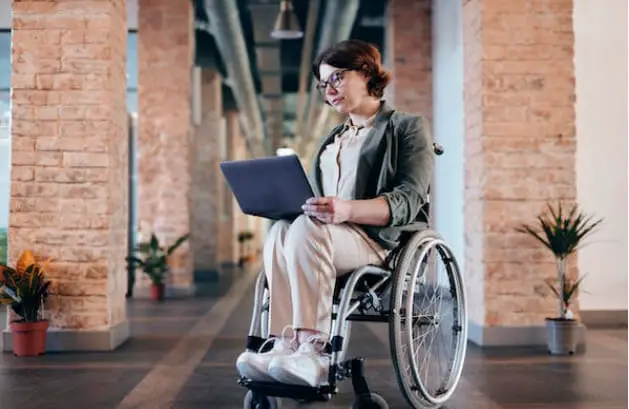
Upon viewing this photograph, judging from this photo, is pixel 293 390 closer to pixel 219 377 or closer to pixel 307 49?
pixel 219 377

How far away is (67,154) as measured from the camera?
4.00 metres

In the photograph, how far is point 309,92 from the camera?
44.1 ft

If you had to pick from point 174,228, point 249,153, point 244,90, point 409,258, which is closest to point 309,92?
point 244,90

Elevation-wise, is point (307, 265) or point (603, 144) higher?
point (603, 144)

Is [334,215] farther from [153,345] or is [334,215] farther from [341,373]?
[153,345]

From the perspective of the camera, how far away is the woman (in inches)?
78.1

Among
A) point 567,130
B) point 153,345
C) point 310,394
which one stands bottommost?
point 153,345

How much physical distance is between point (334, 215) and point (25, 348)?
2521 millimetres

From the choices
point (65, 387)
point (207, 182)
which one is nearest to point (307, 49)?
point (207, 182)

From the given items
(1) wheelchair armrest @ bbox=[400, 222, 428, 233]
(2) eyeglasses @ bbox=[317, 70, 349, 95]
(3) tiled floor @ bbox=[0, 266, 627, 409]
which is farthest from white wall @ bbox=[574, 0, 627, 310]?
(2) eyeglasses @ bbox=[317, 70, 349, 95]

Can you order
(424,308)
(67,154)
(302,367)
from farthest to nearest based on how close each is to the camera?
1. (67,154)
2. (424,308)
3. (302,367)

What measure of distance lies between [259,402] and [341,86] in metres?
1.09

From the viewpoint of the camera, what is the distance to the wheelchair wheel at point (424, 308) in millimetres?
2123

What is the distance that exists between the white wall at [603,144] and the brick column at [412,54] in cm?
235
